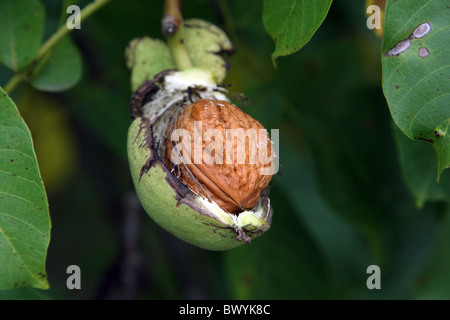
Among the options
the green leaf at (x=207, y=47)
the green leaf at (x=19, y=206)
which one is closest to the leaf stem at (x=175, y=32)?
the green leaf at (x=207, y=47)

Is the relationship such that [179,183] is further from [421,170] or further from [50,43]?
[421,170]

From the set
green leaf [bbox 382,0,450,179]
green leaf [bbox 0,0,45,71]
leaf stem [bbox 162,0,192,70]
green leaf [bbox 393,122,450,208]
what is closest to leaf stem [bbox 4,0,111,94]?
green leaf [bbox 0,0,45,71]

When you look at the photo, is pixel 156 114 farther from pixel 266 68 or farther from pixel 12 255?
pixel 266 68

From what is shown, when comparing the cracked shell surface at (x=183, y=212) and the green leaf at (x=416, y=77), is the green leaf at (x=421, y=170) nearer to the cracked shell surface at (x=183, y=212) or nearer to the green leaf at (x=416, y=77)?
the green leaf at (x=416, y=77)

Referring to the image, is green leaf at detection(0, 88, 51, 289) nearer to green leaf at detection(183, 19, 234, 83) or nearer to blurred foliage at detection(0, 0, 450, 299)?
green leaf at detection(183, 19, 234, 83)

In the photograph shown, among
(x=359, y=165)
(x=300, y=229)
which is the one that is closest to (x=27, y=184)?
(x=300, y=229)
